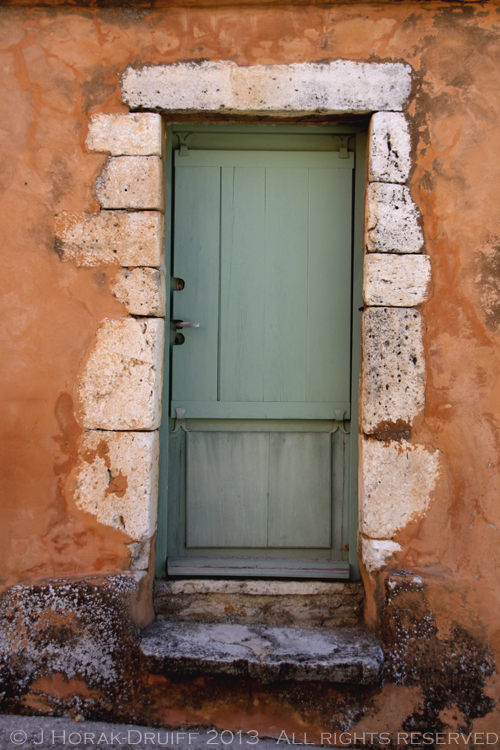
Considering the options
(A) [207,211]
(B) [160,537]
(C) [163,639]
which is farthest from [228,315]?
(C) [163,639]

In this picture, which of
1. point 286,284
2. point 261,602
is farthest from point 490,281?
point 261,602

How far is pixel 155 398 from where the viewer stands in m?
2.13

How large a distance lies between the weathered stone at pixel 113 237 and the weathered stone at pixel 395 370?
1030 millimetres

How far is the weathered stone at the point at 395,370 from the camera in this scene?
2.09 m

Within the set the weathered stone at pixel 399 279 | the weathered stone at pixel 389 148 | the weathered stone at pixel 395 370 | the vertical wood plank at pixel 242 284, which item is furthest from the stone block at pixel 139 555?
the weathered stone at pixel 389 148

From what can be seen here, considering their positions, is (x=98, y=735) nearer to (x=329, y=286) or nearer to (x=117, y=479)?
(x=117, y=479)

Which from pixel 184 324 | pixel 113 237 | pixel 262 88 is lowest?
pixel 184 324

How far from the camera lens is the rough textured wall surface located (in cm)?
207

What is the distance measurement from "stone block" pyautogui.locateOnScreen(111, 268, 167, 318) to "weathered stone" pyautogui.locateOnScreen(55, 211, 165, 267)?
0.15 feet

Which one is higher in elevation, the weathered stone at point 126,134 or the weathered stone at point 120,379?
the weathered stone at point 126,134

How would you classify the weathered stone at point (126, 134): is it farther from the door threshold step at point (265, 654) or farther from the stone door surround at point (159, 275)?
the door threshold step at point (265, 654)

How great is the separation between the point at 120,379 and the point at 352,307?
114 centimetres

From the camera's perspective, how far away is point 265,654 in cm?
197

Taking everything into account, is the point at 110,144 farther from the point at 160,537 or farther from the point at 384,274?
the point at 160,537
